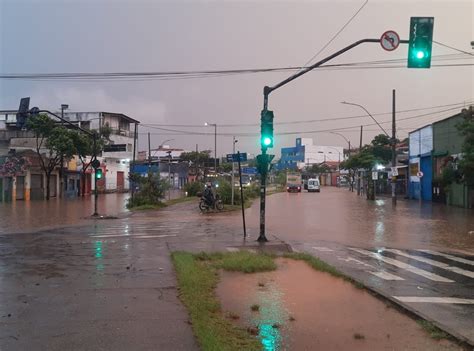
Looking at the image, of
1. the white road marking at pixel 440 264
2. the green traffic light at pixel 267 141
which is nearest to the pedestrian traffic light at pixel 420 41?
the white road marking at pixel 440 264

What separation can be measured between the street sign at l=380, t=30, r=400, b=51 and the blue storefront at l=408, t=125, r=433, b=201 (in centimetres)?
3356

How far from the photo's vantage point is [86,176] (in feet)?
228

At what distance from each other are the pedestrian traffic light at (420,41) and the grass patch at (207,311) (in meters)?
7.04

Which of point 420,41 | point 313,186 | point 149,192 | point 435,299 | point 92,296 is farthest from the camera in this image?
point 313,186

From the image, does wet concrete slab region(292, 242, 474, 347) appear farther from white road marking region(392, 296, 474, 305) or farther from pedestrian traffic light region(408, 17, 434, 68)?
pedestrian traffic light region(408, 17, 434, 68)

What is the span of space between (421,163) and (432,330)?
46.6 m

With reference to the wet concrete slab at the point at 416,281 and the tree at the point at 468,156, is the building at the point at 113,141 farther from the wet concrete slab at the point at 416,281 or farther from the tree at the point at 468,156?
the wet concrete slab at the point at 416,281

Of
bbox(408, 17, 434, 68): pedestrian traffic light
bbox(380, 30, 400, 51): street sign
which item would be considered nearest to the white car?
bbox(380, 30, 400, 51): street sign

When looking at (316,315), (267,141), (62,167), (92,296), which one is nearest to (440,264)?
(267,141)

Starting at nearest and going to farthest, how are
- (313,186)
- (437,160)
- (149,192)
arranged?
(149,192), (437,160), (313,186)

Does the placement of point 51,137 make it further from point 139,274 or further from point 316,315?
point 316,315

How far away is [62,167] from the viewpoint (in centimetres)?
5784

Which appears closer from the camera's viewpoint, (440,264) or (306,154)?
(440,264)

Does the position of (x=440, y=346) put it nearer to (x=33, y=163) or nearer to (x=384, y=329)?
(x=384, y=329)
